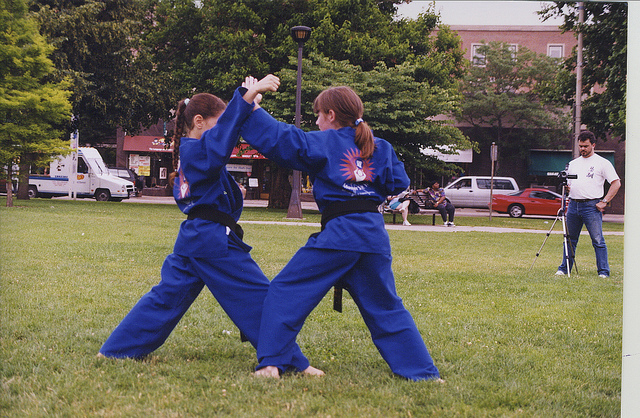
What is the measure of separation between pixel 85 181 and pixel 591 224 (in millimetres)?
25199

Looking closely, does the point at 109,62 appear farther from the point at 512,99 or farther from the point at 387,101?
the point at 512,99

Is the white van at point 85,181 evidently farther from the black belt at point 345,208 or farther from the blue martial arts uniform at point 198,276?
the black belt at point 345,208

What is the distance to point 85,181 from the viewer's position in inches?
1134

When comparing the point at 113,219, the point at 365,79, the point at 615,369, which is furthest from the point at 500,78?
the point at 615,369

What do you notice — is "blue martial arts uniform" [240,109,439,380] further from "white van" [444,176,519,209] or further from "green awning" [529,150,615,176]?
"green awning" [529,150,615,176]

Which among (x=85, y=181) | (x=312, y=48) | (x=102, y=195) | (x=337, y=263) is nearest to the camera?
(x=337, y=263)

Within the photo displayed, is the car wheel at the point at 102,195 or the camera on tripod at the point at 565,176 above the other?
the camera on tripod at the point at 565,176

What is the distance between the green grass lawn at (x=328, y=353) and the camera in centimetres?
297

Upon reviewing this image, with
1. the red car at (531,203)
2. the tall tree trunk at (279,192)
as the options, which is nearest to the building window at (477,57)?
the red car at (531,203)

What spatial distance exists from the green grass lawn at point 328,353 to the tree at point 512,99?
86.3 ft

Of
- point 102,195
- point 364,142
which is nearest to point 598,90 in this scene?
point 364,142

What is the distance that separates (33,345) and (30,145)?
12.3m

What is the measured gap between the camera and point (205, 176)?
344 centimetres

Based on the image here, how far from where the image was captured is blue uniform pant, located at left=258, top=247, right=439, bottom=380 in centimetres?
334
